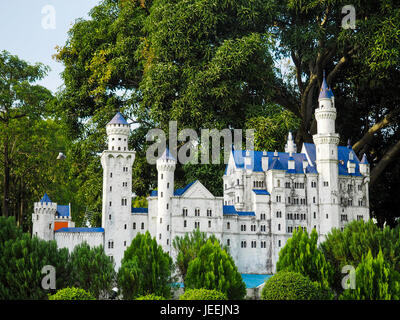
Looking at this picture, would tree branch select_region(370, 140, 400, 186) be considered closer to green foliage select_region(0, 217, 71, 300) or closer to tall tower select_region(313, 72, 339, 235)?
tall tower select_region(313, 72, 339, 235)

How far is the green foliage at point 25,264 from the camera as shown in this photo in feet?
118

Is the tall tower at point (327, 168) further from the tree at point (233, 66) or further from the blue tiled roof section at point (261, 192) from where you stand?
the blue tiled roof section at point (261, 192)

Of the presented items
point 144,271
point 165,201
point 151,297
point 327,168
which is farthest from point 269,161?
point 151,297

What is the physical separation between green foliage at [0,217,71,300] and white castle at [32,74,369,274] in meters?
13.0

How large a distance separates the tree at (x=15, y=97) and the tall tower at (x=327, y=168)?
112 ft

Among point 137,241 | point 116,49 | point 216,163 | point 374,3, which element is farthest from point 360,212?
point 116,49

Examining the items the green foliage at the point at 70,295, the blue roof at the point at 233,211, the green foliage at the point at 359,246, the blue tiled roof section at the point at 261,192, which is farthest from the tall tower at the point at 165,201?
the green foliage at the point at 70,295

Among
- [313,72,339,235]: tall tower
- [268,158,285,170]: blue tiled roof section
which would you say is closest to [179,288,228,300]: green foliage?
[268,158,285,170]: blue tiled roof section

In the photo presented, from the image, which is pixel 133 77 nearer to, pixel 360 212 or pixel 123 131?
pixel 123 131

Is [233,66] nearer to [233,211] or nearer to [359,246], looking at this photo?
[233,211]

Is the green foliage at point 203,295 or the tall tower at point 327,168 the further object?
the tall tower at point 327,168

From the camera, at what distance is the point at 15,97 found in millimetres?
69188

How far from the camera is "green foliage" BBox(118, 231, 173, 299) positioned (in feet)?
122

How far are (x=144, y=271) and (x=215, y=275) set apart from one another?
15.6 feet
